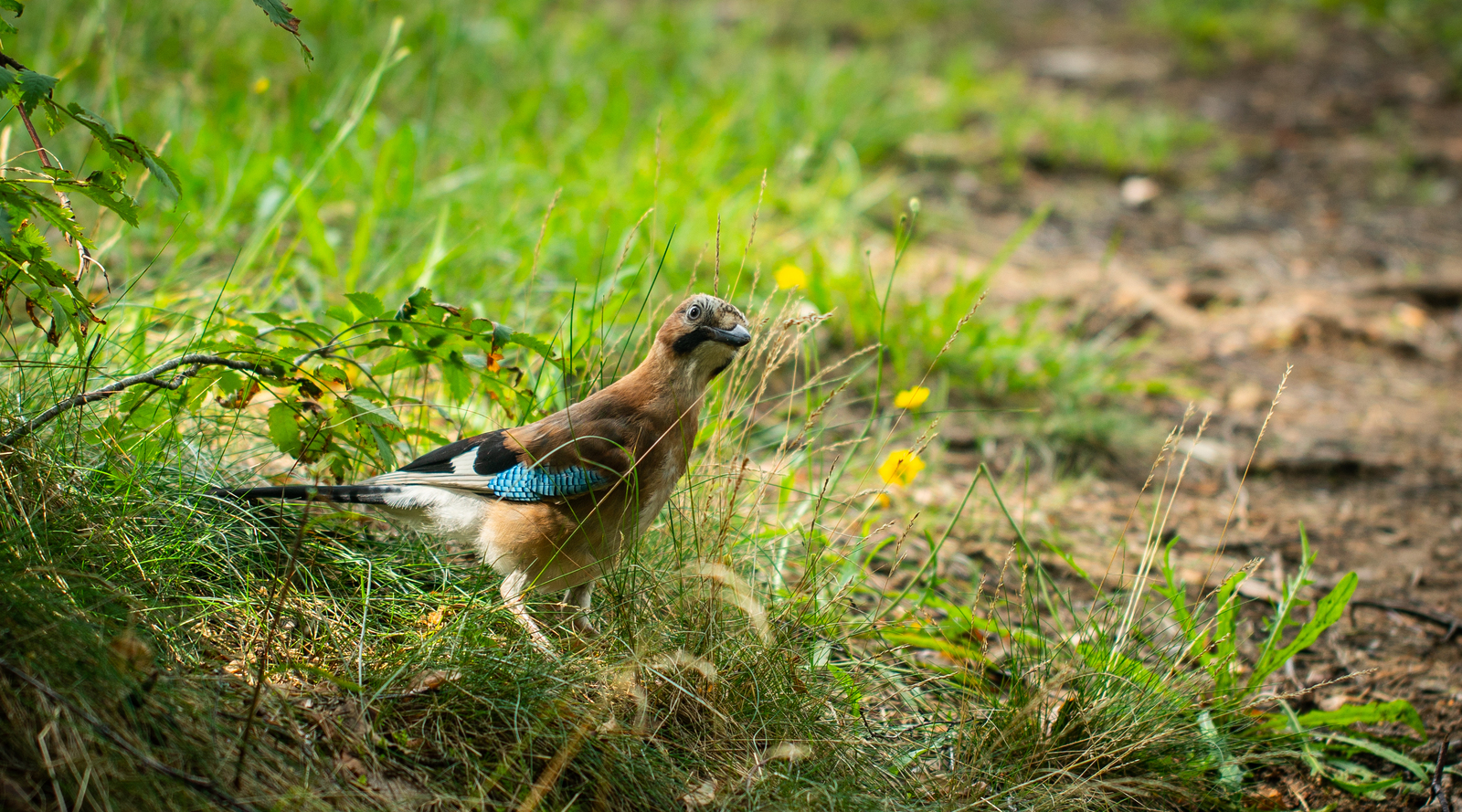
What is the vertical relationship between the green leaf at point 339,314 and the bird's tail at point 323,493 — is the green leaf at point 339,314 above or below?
above

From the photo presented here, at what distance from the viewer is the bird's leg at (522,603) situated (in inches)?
103

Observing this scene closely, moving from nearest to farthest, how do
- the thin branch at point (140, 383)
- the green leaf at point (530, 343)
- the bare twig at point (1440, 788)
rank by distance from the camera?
the thin branch at point (140, 383)
the green leaf at point (530, 343)
the bare twig at point (1440, 788)

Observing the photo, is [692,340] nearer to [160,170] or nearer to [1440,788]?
[160,170]

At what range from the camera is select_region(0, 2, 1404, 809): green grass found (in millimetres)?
2221

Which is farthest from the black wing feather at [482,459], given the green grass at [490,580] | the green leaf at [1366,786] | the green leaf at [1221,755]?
the green leaf at [1366,786]

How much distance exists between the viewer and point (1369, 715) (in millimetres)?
3090

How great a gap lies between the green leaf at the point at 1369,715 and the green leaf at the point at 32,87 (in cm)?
356

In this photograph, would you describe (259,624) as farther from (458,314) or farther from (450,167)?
(450,167)

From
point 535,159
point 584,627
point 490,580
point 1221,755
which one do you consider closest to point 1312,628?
point 1221,755

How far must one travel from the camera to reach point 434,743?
2.33 meters

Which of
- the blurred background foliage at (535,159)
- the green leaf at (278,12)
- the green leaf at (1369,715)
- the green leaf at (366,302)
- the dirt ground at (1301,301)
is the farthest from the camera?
the blurred background foliage at (535,159)

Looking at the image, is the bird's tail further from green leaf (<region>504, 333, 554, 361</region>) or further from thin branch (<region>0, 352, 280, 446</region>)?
green leaf (<region>504, 333, 554, 361</region>)

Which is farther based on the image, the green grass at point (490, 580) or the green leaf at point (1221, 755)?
the green leaf at point (1221, 755)

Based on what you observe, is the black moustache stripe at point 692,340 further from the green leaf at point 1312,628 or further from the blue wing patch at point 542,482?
the green leaf at point 1312,628
